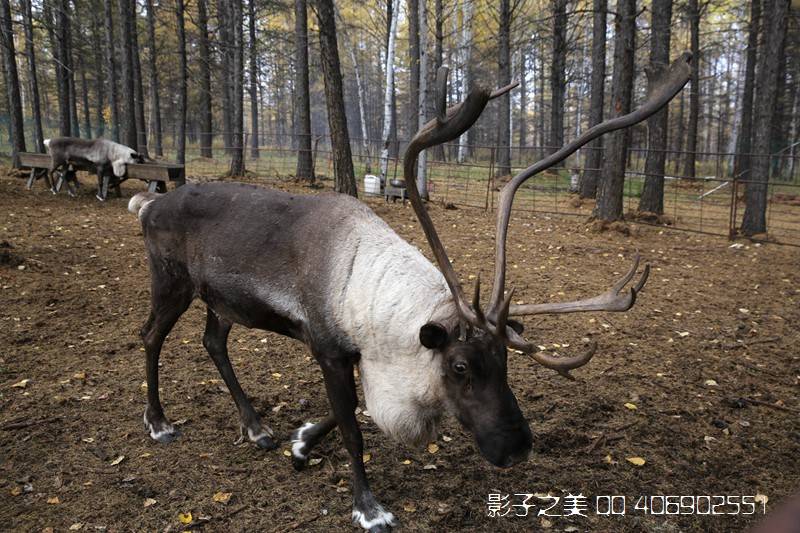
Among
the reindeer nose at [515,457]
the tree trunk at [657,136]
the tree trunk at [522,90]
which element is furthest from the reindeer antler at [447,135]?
the tree trunk at [522,90]

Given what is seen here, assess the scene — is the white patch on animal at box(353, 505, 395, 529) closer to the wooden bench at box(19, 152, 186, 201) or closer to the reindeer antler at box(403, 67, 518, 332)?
the reindeer antler at box(403, 67, 518, 332)

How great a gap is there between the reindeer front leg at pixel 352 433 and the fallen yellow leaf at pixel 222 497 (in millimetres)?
688

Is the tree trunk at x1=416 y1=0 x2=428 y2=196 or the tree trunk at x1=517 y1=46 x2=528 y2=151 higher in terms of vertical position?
the tree trunk at x1=517 y1=46 x2=528 y2=151

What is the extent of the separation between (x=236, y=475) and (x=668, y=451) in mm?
2578

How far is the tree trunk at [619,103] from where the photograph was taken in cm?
969

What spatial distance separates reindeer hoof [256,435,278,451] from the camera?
143 inches

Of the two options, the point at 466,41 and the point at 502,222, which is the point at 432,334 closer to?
the point at 502,222

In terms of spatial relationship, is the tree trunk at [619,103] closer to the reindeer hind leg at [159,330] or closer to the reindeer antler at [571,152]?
the reindeer antler at [571,152]

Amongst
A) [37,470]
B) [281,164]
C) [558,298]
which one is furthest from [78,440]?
[281,164]

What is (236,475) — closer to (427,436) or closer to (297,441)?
(297,441)

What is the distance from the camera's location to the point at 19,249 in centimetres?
733

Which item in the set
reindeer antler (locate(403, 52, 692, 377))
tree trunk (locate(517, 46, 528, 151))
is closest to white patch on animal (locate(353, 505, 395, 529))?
reindeer antler (locate(403, 52, 692, 377))

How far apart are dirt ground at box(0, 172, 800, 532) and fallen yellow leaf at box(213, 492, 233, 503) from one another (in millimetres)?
20

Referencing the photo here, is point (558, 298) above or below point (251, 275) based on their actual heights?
below
